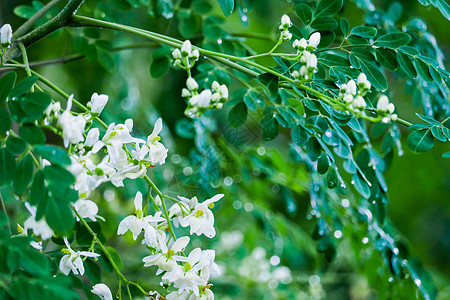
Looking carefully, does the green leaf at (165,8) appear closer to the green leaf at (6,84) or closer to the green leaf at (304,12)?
the green leaf at (304,12)

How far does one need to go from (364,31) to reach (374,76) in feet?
0.27

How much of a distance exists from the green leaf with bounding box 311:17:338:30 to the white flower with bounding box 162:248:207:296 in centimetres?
39

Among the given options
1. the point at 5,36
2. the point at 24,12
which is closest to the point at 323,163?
the point at 5,36

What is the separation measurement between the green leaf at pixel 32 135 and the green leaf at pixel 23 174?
2 centimetres

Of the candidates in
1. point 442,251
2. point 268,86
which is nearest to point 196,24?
point 268,86

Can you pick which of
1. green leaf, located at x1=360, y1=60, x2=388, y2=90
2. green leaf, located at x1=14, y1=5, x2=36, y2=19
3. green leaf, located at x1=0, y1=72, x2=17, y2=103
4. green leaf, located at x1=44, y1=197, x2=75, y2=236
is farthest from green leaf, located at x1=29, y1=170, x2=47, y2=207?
green leaf, located at x1=14, y1=5, x2=36, y2=19

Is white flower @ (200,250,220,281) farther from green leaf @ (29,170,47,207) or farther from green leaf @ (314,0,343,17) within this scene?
green leaf @ (314,0,343,17)

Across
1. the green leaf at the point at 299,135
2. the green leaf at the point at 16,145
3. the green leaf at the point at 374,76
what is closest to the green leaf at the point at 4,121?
the green leaf at the point at 16,145

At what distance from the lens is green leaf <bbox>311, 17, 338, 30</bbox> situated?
2.43ft

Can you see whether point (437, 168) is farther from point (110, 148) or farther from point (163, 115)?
point (110, 148)

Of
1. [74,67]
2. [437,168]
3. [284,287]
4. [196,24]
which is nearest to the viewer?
[196,24]

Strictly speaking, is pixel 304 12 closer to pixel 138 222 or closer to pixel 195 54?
pixel 195 54

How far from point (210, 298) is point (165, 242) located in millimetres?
91

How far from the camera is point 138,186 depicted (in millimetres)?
1093
